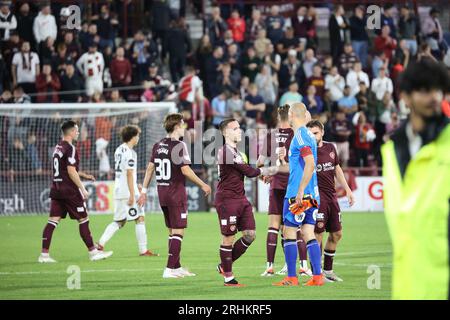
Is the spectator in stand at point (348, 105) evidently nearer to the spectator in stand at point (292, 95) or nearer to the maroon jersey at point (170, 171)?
the spectator in stand at point (292, 95)

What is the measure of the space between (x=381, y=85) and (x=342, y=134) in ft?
7.14

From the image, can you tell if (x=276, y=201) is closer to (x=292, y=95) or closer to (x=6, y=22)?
(x=292, y=95)

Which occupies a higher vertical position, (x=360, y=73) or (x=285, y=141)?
(x=360, y=73)

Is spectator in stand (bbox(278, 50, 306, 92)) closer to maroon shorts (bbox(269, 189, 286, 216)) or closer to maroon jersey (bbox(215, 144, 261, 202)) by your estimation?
maroon shorts (bbox(269, 189, 286, 216))

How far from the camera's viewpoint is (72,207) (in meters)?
15.6

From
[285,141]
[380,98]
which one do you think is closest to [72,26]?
[380,98]

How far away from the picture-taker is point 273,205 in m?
13.6

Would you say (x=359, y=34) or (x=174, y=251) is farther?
(x=359, y=34)

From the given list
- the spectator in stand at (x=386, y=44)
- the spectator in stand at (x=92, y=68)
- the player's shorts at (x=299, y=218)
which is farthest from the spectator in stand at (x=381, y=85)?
the player's shorts at (x=299, y=218)

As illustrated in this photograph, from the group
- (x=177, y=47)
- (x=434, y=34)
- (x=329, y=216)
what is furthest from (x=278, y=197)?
(x=434, y=34)

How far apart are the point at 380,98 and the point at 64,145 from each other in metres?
15.2
